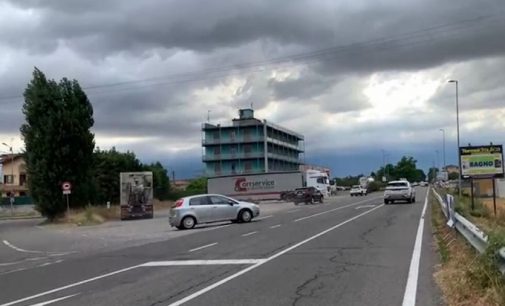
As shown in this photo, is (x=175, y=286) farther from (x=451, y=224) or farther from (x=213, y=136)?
(x=213, y=136)

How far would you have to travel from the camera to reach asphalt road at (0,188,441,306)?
1027cm

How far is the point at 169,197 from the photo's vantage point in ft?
265

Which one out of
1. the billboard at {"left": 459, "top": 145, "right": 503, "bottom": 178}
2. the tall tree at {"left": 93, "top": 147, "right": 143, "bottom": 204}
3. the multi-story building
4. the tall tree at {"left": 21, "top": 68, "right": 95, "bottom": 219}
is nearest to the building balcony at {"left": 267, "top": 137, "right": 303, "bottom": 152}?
the multi-story building

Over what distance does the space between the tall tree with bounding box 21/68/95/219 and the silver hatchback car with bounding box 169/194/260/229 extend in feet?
72.2

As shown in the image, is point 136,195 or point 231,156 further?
point 231,156

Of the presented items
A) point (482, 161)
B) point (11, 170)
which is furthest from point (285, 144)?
point (482, 161)

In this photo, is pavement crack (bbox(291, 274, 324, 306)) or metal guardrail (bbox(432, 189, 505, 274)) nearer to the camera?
metal guardrail (bbox(432, 189, 505, 274))

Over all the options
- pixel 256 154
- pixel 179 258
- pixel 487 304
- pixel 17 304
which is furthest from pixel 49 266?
pixel 256 154

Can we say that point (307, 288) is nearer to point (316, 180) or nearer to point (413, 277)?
point (413, 277)

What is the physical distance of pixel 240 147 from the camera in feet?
424

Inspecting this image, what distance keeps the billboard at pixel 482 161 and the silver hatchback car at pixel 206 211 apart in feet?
42.8

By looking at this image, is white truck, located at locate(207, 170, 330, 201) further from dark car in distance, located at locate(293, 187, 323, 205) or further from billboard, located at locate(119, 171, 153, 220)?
billboard, located at locate(119, 171, 153, 220)

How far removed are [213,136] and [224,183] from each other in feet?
161

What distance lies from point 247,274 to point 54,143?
40.0m
